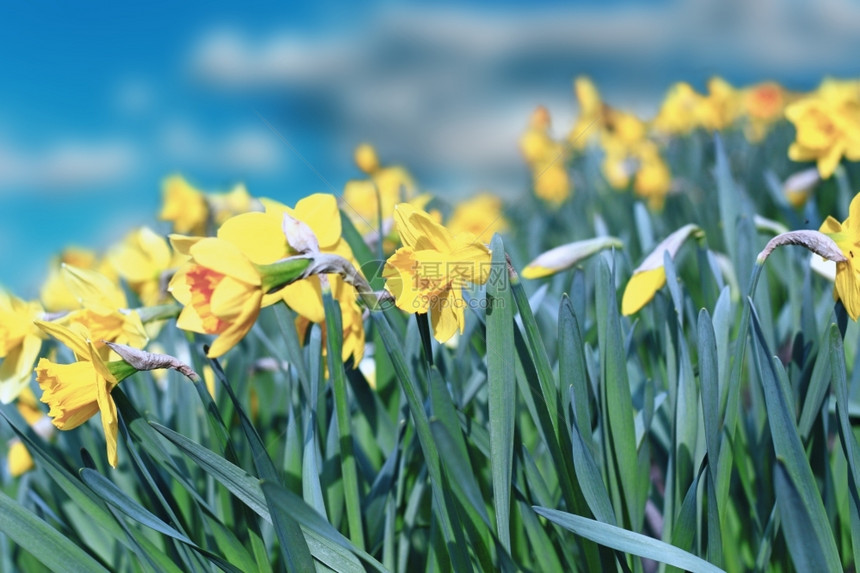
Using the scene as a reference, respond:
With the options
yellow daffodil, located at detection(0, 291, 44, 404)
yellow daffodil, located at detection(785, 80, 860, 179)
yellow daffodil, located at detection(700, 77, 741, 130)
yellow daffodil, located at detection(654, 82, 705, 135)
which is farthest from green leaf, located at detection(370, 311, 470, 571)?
yellow daffodil, located at detection(654, 82, 705, 135)

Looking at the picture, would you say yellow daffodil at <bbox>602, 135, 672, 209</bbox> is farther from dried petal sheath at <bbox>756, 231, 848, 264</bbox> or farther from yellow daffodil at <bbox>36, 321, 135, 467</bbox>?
yellow daffodil at <bbox>36, 321, 135, 467</bbox>

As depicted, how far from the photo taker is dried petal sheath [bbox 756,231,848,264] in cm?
81

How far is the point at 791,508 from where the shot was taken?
667mm

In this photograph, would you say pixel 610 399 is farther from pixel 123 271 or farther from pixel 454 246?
pixel 123 271

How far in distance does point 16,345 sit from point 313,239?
674mm

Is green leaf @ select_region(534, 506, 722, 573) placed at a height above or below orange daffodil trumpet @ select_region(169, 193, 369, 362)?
below

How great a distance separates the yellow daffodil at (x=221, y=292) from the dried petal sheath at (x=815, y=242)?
0.60m

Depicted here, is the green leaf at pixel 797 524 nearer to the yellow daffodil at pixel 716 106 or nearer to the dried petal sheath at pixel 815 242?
the dried petal sheath at pixel 815 242

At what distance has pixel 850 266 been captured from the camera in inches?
33.1

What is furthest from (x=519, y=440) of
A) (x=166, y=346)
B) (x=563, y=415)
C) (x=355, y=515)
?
(x=166, y=346)

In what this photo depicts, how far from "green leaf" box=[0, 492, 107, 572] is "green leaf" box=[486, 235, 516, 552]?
1.69ft

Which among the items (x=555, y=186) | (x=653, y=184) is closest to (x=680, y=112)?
(x=555, y=186)

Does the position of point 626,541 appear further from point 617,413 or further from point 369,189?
point 369,189

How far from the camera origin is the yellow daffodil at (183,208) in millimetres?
2391
